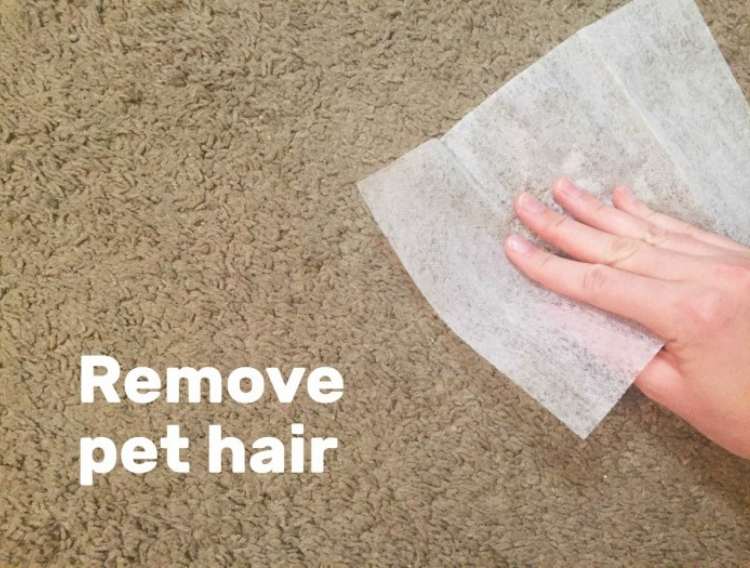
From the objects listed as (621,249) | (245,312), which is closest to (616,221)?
(621,249)

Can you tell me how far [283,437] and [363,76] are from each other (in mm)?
309

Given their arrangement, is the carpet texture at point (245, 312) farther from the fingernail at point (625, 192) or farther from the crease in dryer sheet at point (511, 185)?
the fingernail at point (625, 192)

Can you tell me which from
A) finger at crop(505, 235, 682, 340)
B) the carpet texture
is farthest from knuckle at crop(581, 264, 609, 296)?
the carpet texture

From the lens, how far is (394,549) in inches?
28.1

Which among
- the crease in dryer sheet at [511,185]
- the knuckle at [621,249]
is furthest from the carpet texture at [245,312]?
the knuckle at [621,249]

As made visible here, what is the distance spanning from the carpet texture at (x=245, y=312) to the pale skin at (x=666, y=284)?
2.8 inches

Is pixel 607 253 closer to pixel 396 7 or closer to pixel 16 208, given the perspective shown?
pixel 396 7

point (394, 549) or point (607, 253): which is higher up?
point (607, 253)

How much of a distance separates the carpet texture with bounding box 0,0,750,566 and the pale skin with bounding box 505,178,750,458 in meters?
0.07

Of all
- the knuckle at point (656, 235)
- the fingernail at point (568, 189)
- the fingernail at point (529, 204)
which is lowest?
the knuckle at point (656, 235)

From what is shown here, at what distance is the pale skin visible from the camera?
0.64 m

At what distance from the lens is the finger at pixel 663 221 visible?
0.68m

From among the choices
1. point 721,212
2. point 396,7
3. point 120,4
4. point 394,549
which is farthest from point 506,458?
point 120,4

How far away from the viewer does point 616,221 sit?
0.68 meters
